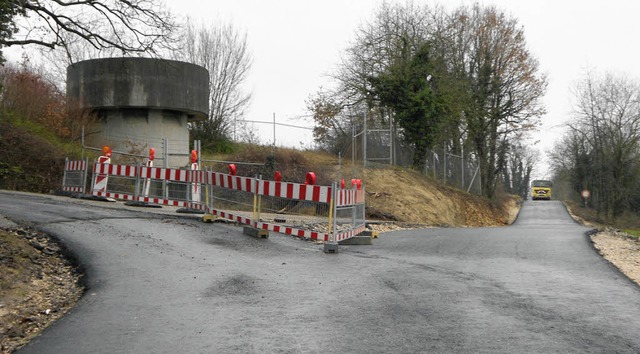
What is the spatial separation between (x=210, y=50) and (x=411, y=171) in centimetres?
1527

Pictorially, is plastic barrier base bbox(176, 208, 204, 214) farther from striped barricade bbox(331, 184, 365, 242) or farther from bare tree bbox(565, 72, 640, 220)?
bare tree bbox(565, 72, 640, 220)

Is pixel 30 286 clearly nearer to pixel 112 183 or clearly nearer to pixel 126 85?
pixel 112 183

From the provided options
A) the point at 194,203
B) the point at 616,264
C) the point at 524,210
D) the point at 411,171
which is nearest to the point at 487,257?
the point at 616,264

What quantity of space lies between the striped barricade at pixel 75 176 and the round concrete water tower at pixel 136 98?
7.17 meters

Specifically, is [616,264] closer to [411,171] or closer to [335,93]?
[411,171]

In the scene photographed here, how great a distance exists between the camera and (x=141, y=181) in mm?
21094

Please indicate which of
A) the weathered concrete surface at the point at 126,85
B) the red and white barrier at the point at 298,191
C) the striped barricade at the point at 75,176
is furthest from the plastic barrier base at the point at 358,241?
the weathered concrete surface at the point at 126,85

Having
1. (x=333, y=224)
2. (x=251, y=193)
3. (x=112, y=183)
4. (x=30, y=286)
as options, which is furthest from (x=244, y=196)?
(x=30, y=286)

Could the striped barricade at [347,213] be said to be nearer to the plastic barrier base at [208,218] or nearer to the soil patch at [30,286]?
the plastic barrier base at [208,218]

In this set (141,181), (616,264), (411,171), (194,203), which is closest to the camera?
(616,264)

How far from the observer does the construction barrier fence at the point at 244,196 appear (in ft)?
44.1

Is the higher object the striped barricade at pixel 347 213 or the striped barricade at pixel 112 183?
the striped barricade at pixel 112 183

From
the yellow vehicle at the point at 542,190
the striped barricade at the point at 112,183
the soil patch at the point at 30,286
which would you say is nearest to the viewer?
the soil patch at the point at 30,286

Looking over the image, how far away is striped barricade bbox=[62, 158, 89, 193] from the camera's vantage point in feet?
70.5
